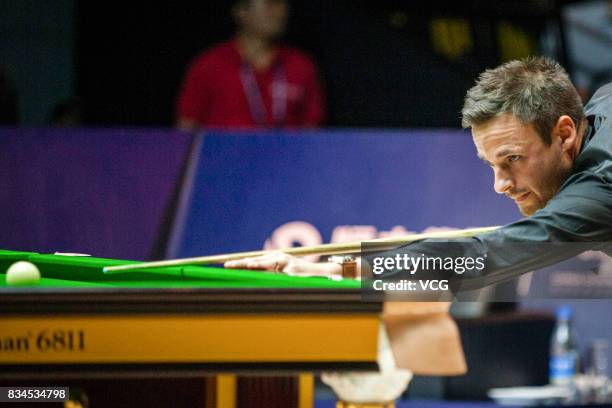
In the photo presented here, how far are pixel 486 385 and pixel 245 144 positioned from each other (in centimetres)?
149

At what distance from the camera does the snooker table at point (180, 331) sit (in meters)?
2.22

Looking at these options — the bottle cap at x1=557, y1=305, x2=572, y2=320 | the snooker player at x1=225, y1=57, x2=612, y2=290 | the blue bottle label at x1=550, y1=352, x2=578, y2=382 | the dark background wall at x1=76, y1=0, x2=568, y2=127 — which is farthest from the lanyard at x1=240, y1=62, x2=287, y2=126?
the snooker player at x1=225, y1=57, x2=612, y2=290

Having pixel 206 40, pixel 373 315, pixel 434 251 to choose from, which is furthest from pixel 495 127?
pixel 206 40

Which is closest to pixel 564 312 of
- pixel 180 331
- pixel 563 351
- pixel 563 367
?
pixel 563 351

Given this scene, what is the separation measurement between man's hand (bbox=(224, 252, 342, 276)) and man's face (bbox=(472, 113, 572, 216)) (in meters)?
0.53

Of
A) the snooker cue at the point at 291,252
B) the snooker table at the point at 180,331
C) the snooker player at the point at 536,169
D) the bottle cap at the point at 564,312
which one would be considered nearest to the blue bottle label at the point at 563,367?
the bottle cap at the point at 564,312

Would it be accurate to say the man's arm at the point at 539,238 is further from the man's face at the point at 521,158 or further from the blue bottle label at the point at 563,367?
the blue bottle label at the point at 563,367

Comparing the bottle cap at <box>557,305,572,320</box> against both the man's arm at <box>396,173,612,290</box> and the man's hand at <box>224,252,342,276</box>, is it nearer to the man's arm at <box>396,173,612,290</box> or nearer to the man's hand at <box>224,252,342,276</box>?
the man's arm at <box>396,173,612,290</box>

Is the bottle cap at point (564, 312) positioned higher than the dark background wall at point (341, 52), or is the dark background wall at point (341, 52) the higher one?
the dark background wall at point (341, 52)

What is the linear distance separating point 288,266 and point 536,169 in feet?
2.32

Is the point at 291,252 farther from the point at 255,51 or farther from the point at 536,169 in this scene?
the point at 255,51

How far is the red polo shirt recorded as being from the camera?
17.2 feet

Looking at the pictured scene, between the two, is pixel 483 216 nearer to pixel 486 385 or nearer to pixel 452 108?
pixel 486 385

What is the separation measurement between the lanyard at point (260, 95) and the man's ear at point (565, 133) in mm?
2605
